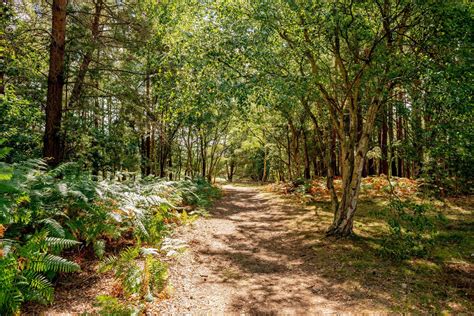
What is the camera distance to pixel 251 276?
18.9ft

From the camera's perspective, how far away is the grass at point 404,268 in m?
4.61

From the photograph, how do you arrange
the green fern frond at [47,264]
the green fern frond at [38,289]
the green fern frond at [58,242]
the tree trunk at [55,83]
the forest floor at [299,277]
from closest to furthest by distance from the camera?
the green fern frond at [38,289] < the green fern frond at [47,264] < the green fern frond at [58,242] < the forest floor at [299,277] < the tree trunk at [55,83]

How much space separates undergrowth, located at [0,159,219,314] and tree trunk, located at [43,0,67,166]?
186 cm

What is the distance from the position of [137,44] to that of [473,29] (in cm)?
864

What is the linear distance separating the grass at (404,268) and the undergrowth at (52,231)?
3.54 m

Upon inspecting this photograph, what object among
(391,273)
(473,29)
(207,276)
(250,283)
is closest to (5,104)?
(207,276)

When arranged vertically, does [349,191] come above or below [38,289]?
above

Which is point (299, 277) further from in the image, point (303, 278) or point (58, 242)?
point (58, 242)

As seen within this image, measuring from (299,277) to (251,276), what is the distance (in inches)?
37.1

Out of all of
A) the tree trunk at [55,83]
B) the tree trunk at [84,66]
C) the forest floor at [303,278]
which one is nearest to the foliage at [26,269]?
the forest floor at [303,278]

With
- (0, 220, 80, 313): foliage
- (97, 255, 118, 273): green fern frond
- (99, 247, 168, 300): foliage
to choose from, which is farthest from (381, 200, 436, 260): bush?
(0, 220, 80, 313): foliage

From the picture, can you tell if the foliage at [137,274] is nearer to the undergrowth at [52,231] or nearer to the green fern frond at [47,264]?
the undergrowth at [52,231]

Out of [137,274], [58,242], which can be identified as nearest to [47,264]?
[58,242]

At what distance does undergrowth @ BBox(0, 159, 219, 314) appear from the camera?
3326 mm
